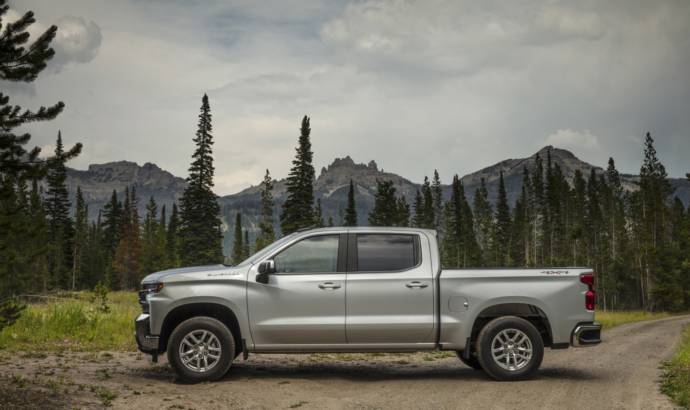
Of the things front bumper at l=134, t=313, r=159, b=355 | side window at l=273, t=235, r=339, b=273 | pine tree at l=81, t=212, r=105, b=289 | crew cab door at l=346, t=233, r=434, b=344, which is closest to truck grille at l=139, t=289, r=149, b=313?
front bumper at l=134, t=313, r=159, b=355

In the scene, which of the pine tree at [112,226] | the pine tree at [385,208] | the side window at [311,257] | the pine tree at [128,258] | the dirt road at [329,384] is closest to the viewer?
the dirt road at [329,384]

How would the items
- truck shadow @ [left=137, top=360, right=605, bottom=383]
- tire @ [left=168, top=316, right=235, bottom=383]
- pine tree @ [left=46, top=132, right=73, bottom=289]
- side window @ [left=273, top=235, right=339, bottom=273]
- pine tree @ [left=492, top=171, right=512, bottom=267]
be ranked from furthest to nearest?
pine tree @ [left=492, top=171, right=512, bottom=267], pine tree @ [left=46, top=132, right=73, bottom=289], truck shadow @ [left=137, top=360, right=605, bottom=383], side window @ [left=273, top=235, right=339, bottom=273], tire @ [left=168, top=316, right=235, bottom=383]

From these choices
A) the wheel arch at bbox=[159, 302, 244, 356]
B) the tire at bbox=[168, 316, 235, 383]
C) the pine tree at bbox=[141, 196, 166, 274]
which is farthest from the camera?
the pine tree at bbox=[141, 196, 166, 274]

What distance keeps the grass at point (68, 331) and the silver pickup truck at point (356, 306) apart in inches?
192

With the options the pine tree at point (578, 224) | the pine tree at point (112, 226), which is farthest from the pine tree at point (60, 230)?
the pine tree at point (578, 224)

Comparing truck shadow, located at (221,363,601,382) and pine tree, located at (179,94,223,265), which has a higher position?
pine tree, located at (179,94,223,265)

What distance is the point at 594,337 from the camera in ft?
32.0

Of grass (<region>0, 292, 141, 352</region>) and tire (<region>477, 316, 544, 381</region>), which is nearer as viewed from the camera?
tire (<region>477, 316, 544, 381</region>)

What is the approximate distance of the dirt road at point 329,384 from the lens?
8.04 m

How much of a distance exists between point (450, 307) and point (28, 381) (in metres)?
5.91

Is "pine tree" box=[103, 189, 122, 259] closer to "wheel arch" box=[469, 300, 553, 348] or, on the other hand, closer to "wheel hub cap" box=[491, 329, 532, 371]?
"wheel arch" box=[469, 300, 553, 348]

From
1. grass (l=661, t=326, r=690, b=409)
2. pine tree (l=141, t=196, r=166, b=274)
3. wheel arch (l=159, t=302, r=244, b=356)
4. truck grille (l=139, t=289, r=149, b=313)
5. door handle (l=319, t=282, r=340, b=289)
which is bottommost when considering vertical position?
grass (l=661, t=326, r=690, b=409)

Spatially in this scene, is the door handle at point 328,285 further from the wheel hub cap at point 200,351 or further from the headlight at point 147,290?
the headlight at point 147,290

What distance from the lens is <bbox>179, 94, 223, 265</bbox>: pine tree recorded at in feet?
202
